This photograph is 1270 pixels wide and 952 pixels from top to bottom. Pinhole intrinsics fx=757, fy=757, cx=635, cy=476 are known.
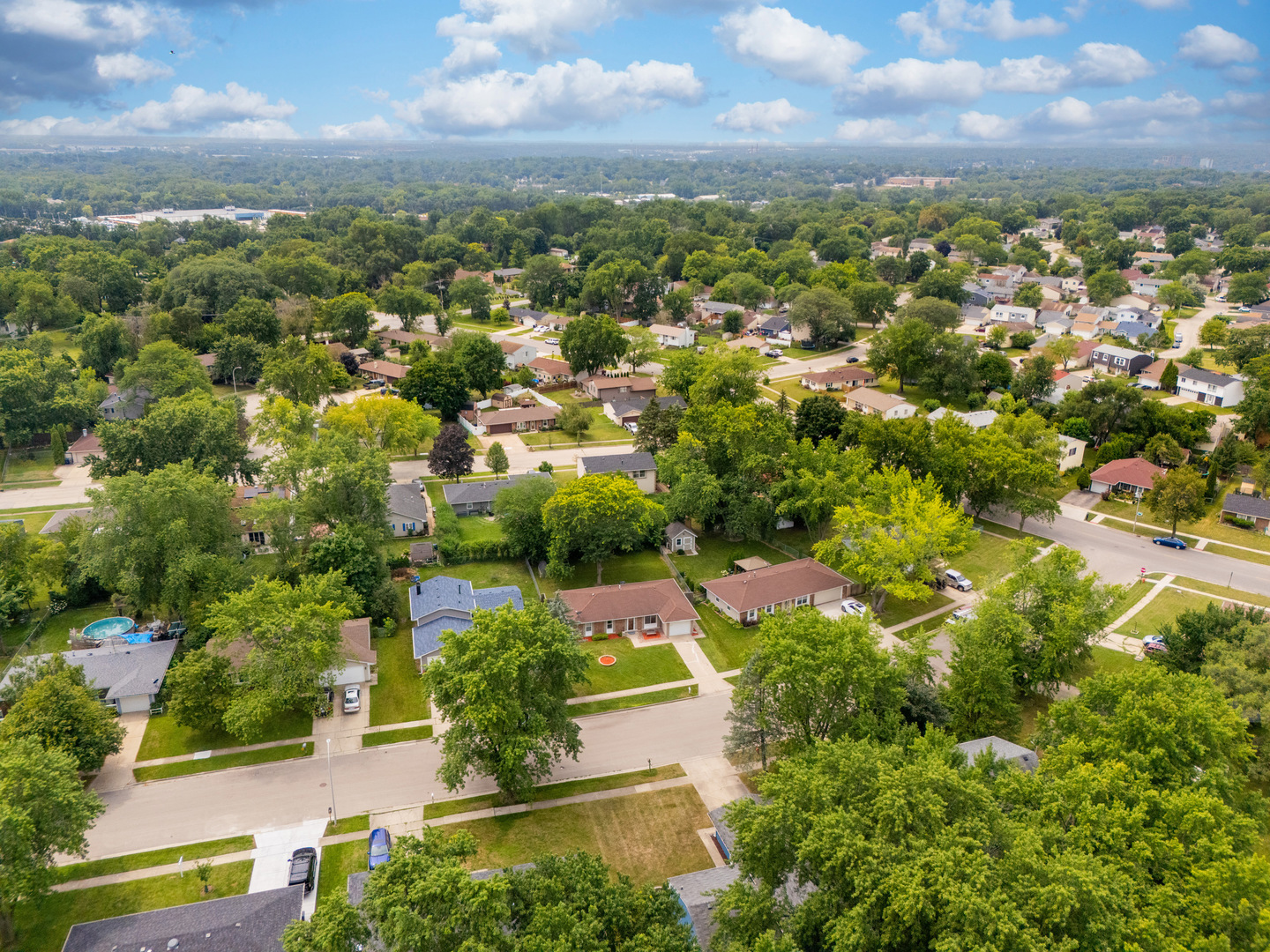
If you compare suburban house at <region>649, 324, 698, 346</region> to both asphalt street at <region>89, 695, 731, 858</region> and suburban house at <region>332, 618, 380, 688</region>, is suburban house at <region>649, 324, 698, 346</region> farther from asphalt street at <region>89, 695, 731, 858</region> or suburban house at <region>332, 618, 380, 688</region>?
asphalt street at <region>89, 695, 731, 858</region>

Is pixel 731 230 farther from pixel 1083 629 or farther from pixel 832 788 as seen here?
pixel 832 788

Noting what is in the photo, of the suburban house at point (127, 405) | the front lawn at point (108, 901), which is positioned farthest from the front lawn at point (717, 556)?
the suburban house at point (127, 405)

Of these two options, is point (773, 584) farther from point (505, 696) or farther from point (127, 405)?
point (127, 405)

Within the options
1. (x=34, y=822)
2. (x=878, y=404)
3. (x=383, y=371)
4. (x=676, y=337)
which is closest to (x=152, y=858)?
(x=34, y=822)

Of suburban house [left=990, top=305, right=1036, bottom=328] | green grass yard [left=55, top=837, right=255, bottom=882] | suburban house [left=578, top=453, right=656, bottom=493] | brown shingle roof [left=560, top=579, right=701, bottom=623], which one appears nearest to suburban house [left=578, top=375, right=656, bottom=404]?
suburban house [left=578, top=453, right=656, bottom=493]

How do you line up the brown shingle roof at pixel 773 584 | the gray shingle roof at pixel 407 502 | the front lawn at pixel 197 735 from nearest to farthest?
the front lawn at pixel 197 735 < the brown shingle roof at pixel 773 584 < the gray shingle roof at pixel 407 502

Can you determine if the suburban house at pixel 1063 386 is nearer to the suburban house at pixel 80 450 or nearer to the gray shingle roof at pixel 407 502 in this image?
the gray shingle roof at pixel 407 502
